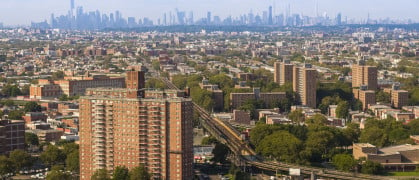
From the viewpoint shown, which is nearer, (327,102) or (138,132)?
(138,132)

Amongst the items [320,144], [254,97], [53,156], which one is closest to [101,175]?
[53,156]

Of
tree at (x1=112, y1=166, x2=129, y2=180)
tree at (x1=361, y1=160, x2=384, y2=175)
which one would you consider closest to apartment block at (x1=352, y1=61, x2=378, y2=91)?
tree at (x1=361, y1=160, x2=384, y2=175)

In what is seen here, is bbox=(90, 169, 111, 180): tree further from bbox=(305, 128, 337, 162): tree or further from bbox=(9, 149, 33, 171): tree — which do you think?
bbox=(305, 128, 337, 162): tree

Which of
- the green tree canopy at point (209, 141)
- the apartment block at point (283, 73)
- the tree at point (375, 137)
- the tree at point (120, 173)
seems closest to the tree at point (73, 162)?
the tree at point (120, 173)

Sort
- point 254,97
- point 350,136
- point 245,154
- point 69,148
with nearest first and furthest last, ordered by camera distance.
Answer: point 69,148 < point 245,154 < point 350,136 < point 254,97

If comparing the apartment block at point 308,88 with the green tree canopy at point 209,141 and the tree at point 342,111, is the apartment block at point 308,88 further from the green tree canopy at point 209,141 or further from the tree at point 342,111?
the green tree canopy at point 209,141

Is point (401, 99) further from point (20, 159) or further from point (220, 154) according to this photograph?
point (20, 159)

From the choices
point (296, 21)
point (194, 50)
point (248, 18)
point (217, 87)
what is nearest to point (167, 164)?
point (217, 87)

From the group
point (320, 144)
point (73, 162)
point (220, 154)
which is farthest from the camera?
point (320, 144)
